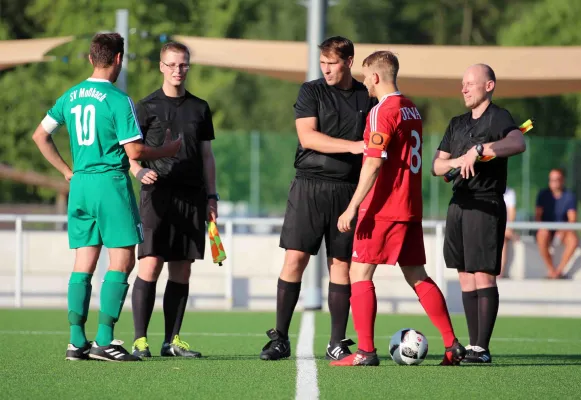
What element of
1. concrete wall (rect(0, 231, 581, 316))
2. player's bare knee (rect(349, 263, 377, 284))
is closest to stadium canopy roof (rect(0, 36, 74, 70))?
concrete wall (rect(0, 231, 581, 316))

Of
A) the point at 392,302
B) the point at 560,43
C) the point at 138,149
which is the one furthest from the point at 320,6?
the point at 560,43

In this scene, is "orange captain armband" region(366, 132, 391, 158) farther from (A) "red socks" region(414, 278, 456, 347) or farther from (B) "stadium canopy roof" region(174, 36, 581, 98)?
(B) "stadium canopy roof" region(174, 36, 581, 98)

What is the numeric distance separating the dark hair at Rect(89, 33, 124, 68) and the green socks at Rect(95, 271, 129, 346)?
1299mm

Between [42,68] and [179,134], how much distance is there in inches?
1064

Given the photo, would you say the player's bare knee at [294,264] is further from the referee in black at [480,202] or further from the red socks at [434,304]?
the referee in black at [480,202]

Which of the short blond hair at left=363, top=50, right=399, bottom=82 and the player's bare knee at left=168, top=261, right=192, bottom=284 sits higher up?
the short blond hair at left=363, top=50, right=399, bottom=82

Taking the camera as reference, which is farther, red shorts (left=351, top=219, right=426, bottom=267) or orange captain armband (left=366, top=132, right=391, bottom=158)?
red shorts (left=351, top=219, right=426, bottom=267)

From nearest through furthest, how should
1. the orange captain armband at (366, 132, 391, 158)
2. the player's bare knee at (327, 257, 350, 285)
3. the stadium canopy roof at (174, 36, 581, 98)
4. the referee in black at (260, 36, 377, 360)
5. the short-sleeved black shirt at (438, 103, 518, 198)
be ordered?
the orange captain armband at (366, 132, 391, 158) → the referee in black at (260, 36, 377, 360) → the short-sleeved black shirt at (438, 103, 518, 198) → the player's bare knee at (327, 257, 350, 285) → the stadium canopy roof at (174, 36, 581, 98)

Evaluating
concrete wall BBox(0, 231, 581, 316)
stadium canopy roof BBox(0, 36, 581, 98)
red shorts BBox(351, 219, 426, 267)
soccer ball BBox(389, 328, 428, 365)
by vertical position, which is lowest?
concrete wall BBox(0, 231, 581, 316)

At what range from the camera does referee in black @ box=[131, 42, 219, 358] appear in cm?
802

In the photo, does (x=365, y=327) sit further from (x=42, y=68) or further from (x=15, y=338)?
(x=42, y=68)

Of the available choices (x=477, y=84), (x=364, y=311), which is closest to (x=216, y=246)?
(x=364, y=311)

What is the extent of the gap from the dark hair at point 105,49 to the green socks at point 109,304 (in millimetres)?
1299

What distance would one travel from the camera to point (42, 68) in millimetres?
34156
